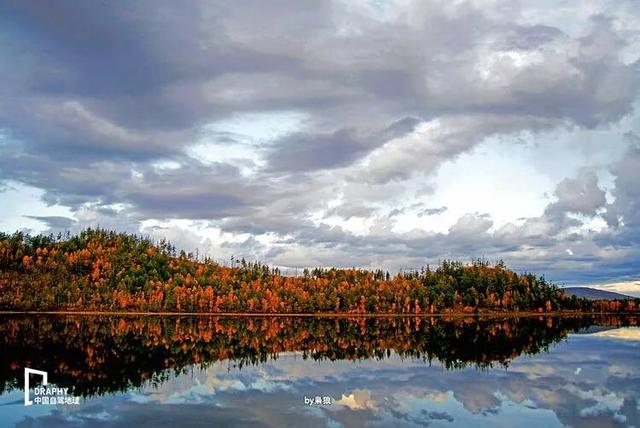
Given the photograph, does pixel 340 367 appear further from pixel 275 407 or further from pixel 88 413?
pixel 88 413

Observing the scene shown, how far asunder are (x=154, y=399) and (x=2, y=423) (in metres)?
13.5

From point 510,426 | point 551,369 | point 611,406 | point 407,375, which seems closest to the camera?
point 510,426

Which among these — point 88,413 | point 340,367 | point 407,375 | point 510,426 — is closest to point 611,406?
point 510,426

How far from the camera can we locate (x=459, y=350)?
110688mm

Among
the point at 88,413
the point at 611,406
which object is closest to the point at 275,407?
the point at 88,413

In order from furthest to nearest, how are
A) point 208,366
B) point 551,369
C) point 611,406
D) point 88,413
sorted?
point 208,366, point 551,369, point 611,406, point 88,413

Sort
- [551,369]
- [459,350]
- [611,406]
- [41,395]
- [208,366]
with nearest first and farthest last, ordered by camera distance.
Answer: [611,406], [41,395], [551,369], [208,366], [459,350]

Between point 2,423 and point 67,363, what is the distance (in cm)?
3838

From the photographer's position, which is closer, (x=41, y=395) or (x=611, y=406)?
(x=611, y=406)

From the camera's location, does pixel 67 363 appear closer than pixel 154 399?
No

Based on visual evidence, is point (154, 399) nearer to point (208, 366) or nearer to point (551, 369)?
point (208, 366)

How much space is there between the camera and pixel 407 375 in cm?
7406

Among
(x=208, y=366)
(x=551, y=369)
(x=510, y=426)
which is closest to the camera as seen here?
(x=510, y=426)

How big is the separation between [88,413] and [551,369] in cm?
5975
